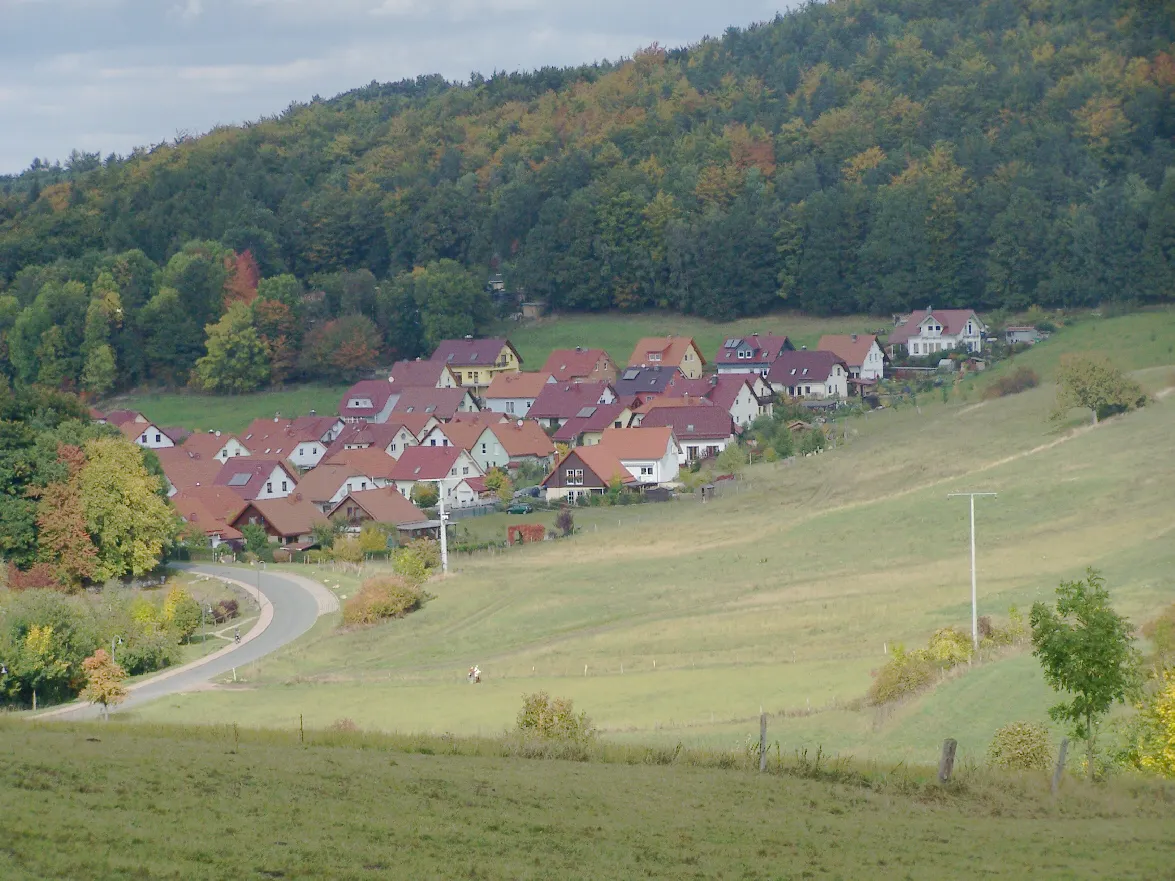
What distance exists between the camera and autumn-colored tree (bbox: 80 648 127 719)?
2827 centimetres

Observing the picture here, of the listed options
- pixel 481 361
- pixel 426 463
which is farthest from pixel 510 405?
pixel 426 463

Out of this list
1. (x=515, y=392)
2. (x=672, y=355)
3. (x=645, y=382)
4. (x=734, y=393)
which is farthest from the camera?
(x=672, y=355)

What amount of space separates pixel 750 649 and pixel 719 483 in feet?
80.2

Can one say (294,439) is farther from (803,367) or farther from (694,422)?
(803,367)

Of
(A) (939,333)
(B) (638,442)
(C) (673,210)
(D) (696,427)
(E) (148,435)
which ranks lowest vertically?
(B) (638,442)

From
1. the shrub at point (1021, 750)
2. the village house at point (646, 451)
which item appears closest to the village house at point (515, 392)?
the village house at point (646, 451)

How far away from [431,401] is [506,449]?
1185 cm

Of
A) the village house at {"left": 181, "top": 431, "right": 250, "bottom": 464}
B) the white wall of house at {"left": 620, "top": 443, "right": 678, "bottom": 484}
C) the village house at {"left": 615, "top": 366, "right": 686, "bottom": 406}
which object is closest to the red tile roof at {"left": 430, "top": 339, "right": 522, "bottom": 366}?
the village house at {"left": 615, "top": 366, "right": 686, "bottom": 406}

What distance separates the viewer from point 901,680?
2530 centimetres

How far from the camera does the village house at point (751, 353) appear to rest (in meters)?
78.6

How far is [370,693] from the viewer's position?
3011 cm

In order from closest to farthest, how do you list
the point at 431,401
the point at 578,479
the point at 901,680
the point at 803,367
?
the point at 901,680, the point at 578,479, the point at 803,367, the point at 431,401

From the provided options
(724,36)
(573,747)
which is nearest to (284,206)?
(724,36)

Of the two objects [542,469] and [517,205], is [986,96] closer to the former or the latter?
[517,205]
